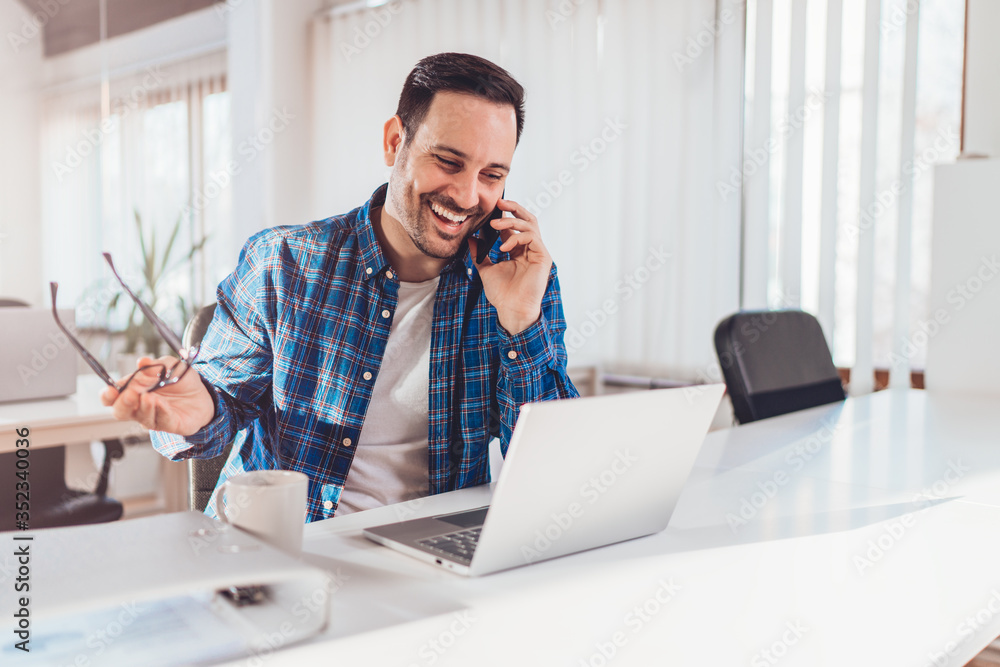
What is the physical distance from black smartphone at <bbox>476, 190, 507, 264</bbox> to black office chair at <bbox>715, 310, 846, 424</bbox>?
0.62 metres

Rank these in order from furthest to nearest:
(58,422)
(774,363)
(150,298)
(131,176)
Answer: (131,176) → (150,298) → (58,422) → (774,363)

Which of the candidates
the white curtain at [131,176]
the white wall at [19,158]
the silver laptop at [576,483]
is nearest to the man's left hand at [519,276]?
the silver laptop at [576,483]

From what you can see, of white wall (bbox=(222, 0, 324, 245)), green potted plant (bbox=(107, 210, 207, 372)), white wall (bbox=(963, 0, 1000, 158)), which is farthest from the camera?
white wall (bbox=(222, 0, 324, 245))

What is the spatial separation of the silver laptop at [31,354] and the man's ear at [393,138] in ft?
4.11

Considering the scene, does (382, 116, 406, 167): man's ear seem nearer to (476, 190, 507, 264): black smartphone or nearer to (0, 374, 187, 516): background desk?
(476, 190, 507, 264): black smartphone

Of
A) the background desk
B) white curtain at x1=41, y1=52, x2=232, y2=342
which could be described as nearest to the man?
the background desk

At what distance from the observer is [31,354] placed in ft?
7.36

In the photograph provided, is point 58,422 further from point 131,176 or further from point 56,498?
point 131,176

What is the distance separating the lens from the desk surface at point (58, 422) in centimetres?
200

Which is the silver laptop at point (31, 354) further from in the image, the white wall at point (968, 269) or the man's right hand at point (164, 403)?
the white wall at point (968, 269)

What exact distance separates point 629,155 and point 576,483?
2.62m

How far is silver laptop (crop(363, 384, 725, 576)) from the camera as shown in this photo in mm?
761

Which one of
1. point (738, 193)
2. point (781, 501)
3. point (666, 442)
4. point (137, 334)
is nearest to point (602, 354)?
point (738, 193)

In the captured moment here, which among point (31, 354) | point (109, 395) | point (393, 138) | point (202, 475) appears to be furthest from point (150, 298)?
point (109, 395)
